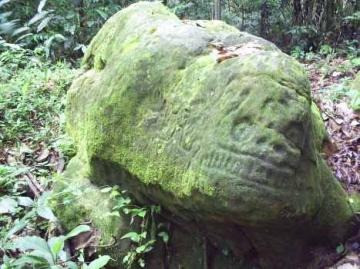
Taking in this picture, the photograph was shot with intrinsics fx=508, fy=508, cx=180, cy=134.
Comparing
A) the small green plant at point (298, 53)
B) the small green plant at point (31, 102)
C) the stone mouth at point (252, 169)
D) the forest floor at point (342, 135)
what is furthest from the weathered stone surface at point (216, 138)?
the small green plant at point (298, 53)

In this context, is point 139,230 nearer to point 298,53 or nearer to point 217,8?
point 298,53

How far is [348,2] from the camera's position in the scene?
8078mm

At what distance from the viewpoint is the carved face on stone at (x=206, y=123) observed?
244cm

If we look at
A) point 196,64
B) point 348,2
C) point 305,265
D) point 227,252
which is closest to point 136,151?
point 196,64

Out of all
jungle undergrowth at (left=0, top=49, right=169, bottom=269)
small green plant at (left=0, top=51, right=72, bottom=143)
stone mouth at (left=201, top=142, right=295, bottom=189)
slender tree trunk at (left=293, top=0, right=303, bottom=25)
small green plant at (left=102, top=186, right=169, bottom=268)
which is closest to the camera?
stone mouth at (left=201, top=142, right=295, bottom=189)

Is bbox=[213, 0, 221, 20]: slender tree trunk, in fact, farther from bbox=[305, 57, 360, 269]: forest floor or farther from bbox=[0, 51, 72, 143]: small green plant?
bbox=[0, 51, 72, 143]: small green plant

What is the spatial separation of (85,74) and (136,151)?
4.17ft

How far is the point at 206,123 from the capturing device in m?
2.62

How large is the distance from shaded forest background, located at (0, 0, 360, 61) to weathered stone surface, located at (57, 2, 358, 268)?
4373 mm

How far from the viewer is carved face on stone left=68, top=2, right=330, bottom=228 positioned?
8.00ft

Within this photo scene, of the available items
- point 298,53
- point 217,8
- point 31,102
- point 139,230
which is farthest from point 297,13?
point 139,230

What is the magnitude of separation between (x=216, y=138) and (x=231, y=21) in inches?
254

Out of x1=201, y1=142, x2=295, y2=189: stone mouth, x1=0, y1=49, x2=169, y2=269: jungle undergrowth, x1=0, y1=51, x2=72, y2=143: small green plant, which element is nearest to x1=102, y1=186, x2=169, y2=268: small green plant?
x1=0, y1=49, x2=169, y2=269: jungle undergrowth

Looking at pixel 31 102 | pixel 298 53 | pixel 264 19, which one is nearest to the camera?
pixel 31 102
